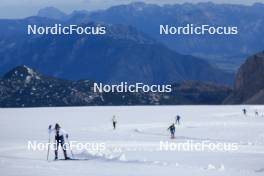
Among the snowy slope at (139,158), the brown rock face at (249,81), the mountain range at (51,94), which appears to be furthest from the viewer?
the brown rock face at (249,81)

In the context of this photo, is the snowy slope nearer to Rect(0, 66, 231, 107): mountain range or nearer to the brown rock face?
Rect(0, 66, 231, 107): mountain range

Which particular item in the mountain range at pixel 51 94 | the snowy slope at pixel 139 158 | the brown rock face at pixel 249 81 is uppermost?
the brown rock face at pixel 249 81

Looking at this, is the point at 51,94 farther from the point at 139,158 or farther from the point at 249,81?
the point at 139,158

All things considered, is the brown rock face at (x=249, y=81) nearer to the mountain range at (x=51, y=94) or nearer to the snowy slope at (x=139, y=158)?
the mountain range at (x=51, y=94)

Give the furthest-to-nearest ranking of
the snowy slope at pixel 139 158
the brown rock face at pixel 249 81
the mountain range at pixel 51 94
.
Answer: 1. the brown rock face at pixel 249 81
2. the mountain range at pixel 51 94
3. the snowy slope at pixel 139 158

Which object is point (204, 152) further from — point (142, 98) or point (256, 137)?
point (142, 98)

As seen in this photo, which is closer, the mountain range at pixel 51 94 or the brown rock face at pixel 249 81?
the mountain range at pixel 51 94

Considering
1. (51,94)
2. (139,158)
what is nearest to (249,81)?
(51,94)

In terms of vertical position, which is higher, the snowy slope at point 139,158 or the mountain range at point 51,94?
the mountain range at point 51,94

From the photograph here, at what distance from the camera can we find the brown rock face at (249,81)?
18138 cm

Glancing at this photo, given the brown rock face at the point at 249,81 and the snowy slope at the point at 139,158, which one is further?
the brown rock face at the point at 249,81

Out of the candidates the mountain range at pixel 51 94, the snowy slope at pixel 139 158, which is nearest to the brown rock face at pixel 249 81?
the mountain range at pixel 51 94

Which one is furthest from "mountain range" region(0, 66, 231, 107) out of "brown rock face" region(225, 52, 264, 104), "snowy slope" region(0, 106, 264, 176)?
"snowy slope" region(0, 106, 264, 176)

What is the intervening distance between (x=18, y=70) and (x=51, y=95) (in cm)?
1935
